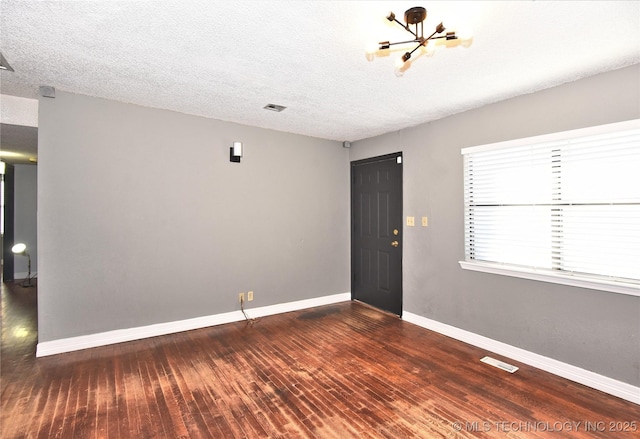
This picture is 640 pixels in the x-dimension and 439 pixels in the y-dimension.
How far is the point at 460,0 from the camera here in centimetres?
170

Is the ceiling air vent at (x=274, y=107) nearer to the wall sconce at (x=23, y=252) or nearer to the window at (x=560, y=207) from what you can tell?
the window at (x=560, y=207)

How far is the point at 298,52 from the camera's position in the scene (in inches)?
89.8

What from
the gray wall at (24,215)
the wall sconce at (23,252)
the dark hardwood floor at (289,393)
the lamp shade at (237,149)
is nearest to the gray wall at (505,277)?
the dark hardwood floor at (289,393)

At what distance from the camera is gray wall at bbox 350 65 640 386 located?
2459 millimetres

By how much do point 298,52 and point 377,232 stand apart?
119 inches

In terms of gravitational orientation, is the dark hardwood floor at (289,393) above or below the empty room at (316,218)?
below

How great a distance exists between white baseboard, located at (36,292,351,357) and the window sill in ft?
8.07

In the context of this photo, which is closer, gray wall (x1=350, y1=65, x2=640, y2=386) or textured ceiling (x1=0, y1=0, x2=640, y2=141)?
textured ceiling (x1=0, y1=0, x2=640, y2=141)

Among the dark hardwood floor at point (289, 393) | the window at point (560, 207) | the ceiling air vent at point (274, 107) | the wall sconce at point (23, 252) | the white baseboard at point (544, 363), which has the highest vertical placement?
the ceiling air vent at point (274, 107)

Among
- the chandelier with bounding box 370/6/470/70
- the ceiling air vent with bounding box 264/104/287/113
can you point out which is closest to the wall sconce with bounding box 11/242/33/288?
the ceiling air vent with bounding box 264/104/287/113

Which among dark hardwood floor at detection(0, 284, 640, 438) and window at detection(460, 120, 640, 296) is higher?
window at detection(460, 120, 640, 296)

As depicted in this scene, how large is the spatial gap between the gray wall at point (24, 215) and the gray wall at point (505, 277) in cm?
728

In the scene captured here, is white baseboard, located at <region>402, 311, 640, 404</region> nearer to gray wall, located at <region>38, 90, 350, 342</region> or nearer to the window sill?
the window sill

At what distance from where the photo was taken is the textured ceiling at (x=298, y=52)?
1802 millimetres
